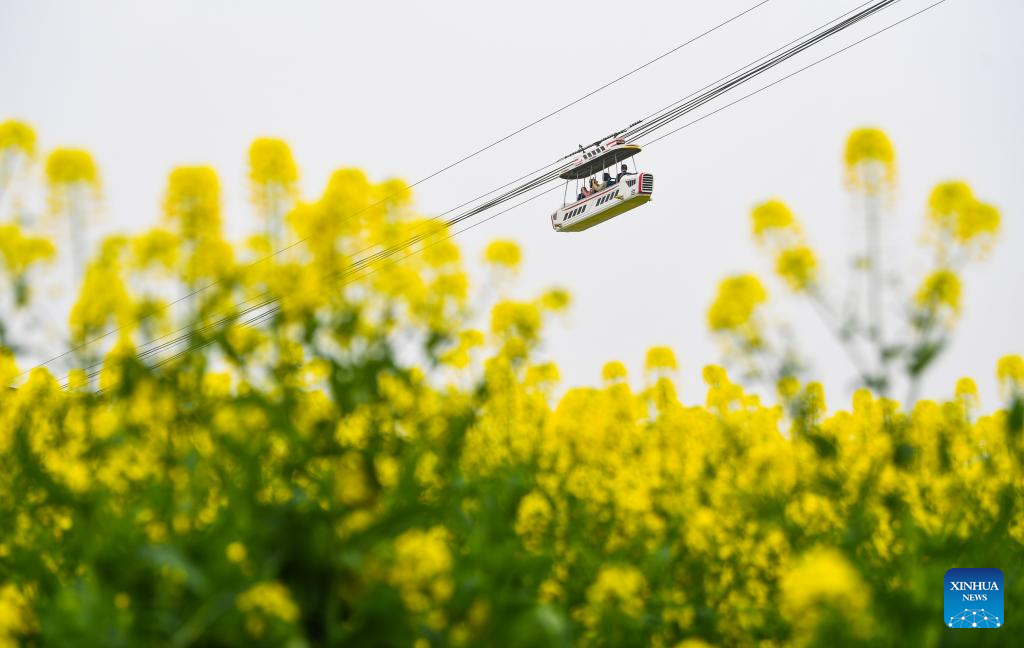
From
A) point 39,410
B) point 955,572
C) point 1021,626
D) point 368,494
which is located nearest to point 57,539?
point 39,410

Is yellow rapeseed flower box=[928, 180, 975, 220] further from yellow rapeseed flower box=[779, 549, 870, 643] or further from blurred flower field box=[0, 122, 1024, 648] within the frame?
yellow rapeseed flower box=[779, 549, 870, 643]

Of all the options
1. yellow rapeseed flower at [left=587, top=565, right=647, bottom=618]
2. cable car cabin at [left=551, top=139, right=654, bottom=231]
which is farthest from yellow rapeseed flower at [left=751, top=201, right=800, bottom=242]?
cable car cabin at [left=551, top=139, right=654, bottom=231]

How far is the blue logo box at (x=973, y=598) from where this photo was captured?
3.03m

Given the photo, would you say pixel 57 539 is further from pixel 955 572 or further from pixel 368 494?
pixel 955 572

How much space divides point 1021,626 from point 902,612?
95cm

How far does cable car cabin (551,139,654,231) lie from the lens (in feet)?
41.5

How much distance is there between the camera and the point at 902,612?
8.11 ft

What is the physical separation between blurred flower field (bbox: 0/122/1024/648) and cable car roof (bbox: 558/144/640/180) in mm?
8673

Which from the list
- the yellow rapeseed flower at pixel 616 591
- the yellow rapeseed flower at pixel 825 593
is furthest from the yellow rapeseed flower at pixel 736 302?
the yellow rapeseed flower at pixel 825 593

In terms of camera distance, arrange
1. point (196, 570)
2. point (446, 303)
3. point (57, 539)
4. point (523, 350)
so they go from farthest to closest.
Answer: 1. point (523, 350)
2. point (57, 539)
3. point (446, 303)
4. point (196, 570)

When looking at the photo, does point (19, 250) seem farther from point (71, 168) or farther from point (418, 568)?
point (418, 568)

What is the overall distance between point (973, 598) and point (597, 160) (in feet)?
33.3

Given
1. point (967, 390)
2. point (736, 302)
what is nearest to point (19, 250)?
point (736, 302)

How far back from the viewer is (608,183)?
1281cm
